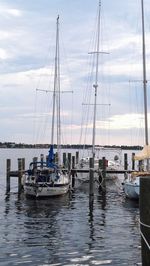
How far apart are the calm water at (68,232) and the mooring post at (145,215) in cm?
807

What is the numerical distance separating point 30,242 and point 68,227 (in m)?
4.58

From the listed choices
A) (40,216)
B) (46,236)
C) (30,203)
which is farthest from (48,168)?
(46,236)

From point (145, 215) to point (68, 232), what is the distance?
1502 centimetres

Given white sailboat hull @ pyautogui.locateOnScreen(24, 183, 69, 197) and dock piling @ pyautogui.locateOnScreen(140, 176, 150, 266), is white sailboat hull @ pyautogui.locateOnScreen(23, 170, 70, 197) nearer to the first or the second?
white sailboat hull @ pyautogui.locateOnScreen(24, 183, 69, 197)

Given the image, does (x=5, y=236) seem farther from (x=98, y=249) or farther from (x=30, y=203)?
(x=30, y=203)

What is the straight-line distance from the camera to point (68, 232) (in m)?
22.9

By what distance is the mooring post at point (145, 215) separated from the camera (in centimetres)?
813

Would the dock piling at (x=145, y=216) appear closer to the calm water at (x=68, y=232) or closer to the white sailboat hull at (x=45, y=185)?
the calm water at (x=68, y=232)

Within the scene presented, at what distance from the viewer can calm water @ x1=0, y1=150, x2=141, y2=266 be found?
17359mm

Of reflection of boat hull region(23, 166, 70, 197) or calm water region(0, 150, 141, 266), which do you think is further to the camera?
reflection of boat hull region(23, 166, 70, 197)

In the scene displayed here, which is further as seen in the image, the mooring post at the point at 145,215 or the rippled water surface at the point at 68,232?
the rippled water surface at the point at 68,232

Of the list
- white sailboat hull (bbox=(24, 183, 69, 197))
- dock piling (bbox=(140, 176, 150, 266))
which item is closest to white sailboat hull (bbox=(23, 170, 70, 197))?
white sailboat hull (bbox=(24, 183, 69, 197))

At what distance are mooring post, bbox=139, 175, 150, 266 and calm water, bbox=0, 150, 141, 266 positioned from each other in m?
8.07

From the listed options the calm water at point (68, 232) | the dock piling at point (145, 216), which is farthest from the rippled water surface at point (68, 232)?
the dock piling at point (145, 216)
